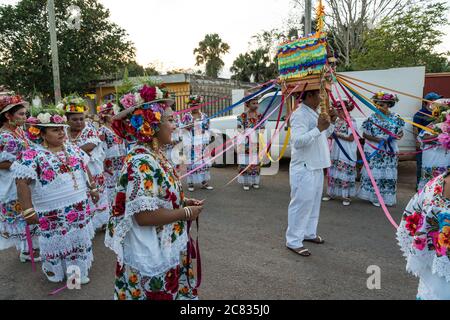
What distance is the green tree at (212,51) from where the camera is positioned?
40.0 m

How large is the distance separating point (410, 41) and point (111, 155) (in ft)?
41.4

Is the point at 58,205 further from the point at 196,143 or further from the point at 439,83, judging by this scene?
the point at 439,83

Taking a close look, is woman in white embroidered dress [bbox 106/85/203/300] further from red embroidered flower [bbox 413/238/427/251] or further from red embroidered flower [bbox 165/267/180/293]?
red embroidered flower [bbox 413/238/427/251]

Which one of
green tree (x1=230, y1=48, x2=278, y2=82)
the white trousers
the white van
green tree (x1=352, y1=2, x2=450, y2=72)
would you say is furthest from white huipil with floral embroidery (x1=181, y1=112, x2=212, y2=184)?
green tree (x1=230, y1=48, x2=278, y2=82)

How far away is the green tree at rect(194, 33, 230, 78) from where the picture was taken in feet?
131

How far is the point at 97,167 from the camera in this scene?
5.01 meters

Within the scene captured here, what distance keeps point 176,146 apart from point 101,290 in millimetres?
4839

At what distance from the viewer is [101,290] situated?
135 inches

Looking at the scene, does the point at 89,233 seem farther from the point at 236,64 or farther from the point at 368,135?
the point at 236,64

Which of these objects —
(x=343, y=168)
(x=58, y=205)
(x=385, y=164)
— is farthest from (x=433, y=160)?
(x=58, y=205)

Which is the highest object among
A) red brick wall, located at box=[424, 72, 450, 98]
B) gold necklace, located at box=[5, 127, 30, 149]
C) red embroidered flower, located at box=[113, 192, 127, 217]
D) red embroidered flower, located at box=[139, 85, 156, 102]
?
red brick wall, located at box=[424, 72, 450, 98]

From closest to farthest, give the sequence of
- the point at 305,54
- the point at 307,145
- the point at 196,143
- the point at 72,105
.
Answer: the point at 305,54 < the point at 307,145 < the point at 72,105 < the point at 196,143

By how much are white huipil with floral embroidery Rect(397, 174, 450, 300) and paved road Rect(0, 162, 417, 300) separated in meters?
1.25

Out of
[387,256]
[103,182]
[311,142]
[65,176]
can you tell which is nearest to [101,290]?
[65,176]
